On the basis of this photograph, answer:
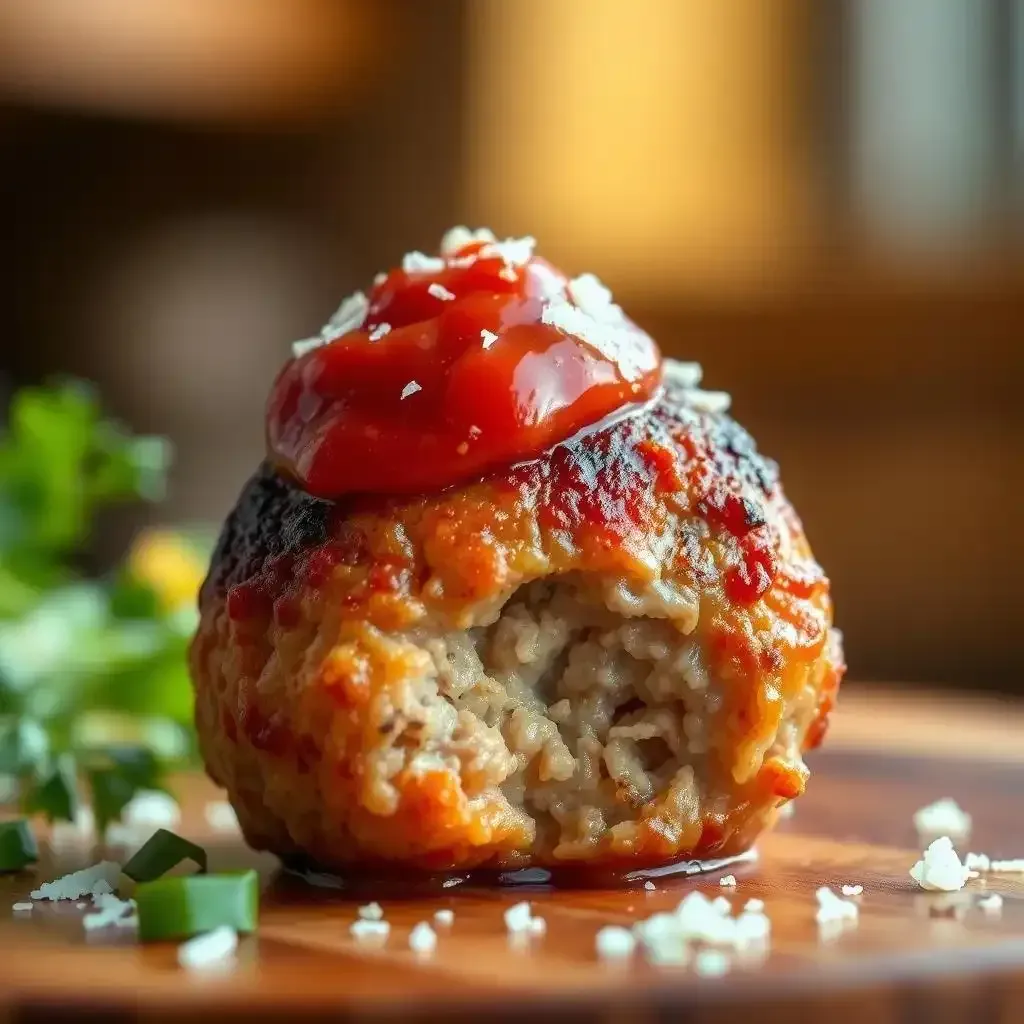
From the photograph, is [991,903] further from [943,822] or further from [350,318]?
[350,318]

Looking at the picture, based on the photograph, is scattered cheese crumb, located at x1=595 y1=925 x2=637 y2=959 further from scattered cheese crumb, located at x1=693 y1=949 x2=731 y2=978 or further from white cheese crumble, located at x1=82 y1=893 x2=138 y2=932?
white cheese crumble, located at x1=82 y1=893 x2=138 y2=932

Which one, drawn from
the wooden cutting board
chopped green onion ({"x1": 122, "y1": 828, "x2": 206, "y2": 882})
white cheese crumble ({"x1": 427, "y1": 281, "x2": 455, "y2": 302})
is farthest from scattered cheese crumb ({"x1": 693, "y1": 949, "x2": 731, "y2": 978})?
white cheese crumble ({"x1": 427, "y1": 281, "x2": 455, "y2": 302})

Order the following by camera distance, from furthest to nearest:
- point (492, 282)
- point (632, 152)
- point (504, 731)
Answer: point (632, 152)
point (492, 282)
point (504, 731)

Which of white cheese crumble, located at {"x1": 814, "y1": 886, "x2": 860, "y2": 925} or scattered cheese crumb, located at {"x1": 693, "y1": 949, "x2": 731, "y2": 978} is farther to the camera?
white cheese crumble, located at {"x1": 814, "y1": 886, "x2": 860, "y2": 925}

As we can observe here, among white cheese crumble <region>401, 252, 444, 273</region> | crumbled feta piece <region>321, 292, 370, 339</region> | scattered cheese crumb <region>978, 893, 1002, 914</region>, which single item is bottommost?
scattered cheese crumb <region>978, 893, 1002, 914</region>

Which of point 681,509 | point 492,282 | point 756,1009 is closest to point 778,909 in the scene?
point 756,1009

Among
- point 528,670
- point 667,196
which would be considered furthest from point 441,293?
point 667,196

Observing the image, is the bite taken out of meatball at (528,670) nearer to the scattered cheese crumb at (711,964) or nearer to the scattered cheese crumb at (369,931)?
the scattered cheese crumb at (369,931)

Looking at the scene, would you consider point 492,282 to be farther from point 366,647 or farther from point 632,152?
point 632,152
